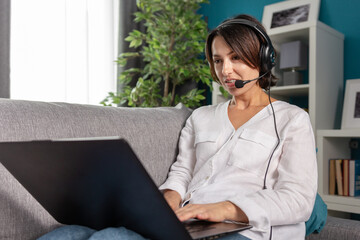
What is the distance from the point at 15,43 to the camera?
243 cm

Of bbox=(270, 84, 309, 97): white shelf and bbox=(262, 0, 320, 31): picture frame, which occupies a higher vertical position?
bbox=(262, 0, 320, 31): picture frame

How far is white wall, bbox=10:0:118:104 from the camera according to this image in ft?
8.05

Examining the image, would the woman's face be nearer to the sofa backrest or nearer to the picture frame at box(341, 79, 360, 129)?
the sofa backrest

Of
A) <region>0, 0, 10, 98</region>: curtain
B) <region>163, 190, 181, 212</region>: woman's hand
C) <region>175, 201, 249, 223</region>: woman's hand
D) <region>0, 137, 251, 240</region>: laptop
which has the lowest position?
<region>163, 190, 181, 212</region>: woman's hand

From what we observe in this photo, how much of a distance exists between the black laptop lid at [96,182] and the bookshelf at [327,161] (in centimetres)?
159

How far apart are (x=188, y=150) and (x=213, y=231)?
0.53 meters

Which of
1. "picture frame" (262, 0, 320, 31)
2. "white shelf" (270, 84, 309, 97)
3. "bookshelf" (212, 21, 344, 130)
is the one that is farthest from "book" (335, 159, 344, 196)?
"picture frame" (262, 0, 320, 31)

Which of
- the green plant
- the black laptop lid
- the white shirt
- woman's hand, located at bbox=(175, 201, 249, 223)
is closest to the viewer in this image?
the black laptop lid

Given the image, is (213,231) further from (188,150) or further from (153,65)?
(153,65)

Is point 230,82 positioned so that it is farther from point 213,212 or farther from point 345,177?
point 345,177

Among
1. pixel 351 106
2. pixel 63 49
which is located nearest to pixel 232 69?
pixel 351 106

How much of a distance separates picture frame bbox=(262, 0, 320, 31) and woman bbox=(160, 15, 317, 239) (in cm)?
134

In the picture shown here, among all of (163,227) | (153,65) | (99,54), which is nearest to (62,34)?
(99,54)

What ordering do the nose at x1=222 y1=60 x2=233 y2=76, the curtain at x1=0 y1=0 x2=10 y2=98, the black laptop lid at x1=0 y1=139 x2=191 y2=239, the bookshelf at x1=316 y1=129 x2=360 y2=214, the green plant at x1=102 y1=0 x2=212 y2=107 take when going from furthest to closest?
the green plant at x1=102 y1=0 x2=212 y2=107 → the curtain at x1=0 y1=0 x2=10 y2=98 → the bookshelf at x1=316 y1=129 x2=360 y2=214 → the nose at x1=222 y1=60 x2=233 y2=76 → the black laptop lid at x1=0 y1=139 x2=191 y2=239
